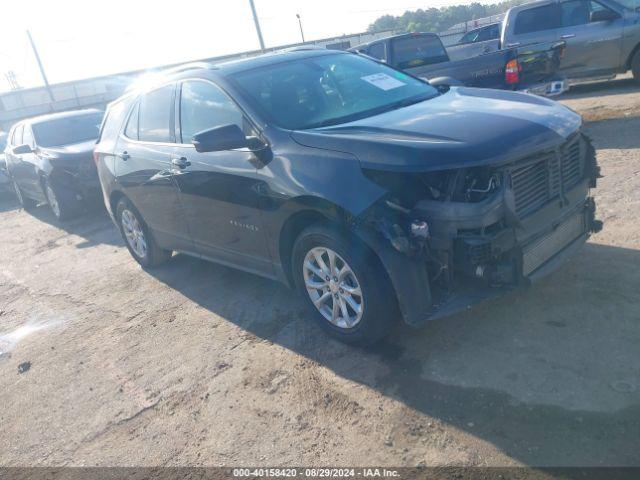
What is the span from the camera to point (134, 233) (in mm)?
6305

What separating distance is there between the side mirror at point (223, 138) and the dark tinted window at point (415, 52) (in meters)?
7.38

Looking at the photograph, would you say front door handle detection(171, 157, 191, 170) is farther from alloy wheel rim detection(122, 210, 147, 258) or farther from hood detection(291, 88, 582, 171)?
alloy wheel rim detection(122, 210, 147, 258)

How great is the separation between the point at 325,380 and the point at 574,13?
34.9 feet

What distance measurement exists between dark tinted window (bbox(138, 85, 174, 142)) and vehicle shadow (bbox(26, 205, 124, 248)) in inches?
114

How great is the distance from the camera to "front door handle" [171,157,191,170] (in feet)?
15.4

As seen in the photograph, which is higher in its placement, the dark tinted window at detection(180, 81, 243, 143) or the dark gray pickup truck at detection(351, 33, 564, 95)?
the dark tinted window at detection(180, 81, 243, 143)

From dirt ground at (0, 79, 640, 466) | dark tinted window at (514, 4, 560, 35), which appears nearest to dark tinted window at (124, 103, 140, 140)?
dirt ground at (0, 79, 640, 466)

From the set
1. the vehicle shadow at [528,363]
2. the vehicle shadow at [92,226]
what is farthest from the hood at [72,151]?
the vehicle shadow at [528,363]

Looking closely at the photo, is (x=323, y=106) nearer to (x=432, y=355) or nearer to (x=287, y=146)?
(x=287, y=146)

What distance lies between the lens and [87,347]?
4801 mm

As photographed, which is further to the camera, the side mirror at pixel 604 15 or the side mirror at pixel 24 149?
the side mirror at pixel 604 15

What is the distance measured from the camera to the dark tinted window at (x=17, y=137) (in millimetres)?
11062

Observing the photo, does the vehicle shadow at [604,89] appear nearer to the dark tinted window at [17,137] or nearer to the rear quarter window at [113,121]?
the rear quarter window at [113,121]

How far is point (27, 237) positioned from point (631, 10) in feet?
38.0
